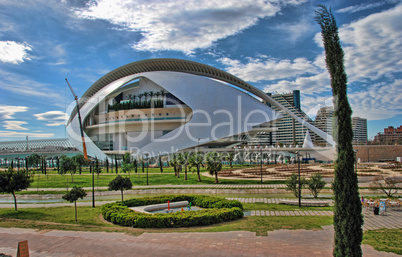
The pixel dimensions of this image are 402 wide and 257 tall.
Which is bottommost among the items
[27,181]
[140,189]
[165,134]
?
[140,189]

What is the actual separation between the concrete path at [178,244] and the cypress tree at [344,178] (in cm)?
113

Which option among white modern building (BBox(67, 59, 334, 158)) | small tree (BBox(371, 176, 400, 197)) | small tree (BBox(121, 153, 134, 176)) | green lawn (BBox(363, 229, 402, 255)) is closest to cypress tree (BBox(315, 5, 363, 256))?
green lawn (BBox(363, 229, 402, 255))

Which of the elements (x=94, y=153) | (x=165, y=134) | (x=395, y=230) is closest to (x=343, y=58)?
(x=395, y=230)

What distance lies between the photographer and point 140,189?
22453 millimetres

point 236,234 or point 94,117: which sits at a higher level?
point 94,117

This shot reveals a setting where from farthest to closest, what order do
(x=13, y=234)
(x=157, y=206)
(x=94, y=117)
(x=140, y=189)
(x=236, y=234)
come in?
(x=94, y=117) → (x=140, y=189) → (x=157, y=206) → (x=13, y=234) → (x=236, y=234)

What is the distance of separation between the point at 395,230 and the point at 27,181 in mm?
17443

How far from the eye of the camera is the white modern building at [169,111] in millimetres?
41094

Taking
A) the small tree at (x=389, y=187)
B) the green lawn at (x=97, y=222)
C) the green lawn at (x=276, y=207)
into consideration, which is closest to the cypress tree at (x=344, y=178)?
the green lawn at (x=97, y=222)

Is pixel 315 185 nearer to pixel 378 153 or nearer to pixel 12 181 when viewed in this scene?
pixel 12 181

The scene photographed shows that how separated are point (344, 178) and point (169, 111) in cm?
3980

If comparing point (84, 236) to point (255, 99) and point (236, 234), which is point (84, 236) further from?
point (255, 99)

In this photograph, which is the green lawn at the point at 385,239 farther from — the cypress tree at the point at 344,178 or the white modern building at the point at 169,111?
the white modern building at the point at 169,111

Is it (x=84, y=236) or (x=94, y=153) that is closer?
(x=84, y=236)
